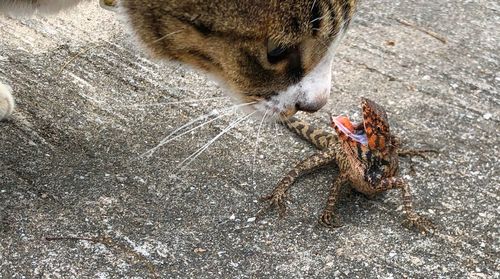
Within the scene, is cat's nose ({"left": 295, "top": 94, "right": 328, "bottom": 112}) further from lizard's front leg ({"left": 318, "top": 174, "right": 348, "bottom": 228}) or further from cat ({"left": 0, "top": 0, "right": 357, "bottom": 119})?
lizard's front leg ({"left": 318, "top": 174, "right": 348, "bottom": 228})

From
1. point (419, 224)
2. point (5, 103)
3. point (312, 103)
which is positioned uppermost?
point (312, 103)

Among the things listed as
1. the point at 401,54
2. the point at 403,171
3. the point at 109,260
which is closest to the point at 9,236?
the point at 109,260

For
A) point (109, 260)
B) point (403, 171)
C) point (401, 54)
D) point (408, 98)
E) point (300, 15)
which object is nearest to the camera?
point (300, 15)

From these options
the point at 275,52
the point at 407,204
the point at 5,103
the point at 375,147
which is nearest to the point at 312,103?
the point at 275,52

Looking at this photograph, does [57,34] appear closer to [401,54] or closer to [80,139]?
[80,139]

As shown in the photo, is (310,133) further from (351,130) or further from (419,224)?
(419,224)

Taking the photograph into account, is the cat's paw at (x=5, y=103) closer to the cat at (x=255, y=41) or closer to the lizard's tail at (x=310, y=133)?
the cat at (x=255, y=41)

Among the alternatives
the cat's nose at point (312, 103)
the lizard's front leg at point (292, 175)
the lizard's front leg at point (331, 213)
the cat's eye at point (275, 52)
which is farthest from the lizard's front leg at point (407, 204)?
the cat's eye at point (275, 52)
